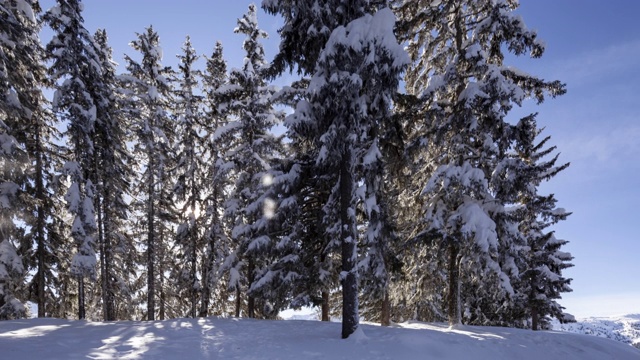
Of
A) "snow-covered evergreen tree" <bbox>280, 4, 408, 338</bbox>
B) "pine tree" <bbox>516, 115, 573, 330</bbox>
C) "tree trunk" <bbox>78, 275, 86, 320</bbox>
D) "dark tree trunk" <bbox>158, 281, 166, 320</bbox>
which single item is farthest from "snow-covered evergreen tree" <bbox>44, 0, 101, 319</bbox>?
"pine tree" <bbox>516, 115, 573, 330</bbox>

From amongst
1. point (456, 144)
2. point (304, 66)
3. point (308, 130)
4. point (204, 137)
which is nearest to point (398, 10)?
point (304, 66)

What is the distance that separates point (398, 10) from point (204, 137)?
13824 millimetres

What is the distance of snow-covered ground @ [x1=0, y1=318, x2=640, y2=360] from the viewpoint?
9156 mm

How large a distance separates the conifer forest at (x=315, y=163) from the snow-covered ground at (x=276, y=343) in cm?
146

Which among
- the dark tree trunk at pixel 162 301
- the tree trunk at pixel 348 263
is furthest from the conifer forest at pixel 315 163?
the dark tree trunk at pixel 162 301

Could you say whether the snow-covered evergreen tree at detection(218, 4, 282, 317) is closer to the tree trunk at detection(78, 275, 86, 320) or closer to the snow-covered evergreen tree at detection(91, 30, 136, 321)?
the snow-covered evergreen tree at detection(91, 30, 136, 321)

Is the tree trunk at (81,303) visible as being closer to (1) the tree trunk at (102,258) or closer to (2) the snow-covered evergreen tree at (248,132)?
(1) the tree trunk at (102,258)

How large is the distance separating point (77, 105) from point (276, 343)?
14101 mm

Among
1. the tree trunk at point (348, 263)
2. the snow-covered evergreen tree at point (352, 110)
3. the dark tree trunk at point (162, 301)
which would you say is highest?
the snow-covered evergreen tree at point (352, 110)

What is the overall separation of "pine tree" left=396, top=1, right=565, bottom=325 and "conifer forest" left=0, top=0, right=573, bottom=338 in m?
0.07

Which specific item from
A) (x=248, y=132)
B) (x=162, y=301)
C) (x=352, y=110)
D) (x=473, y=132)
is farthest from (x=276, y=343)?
(x=162, y=301)

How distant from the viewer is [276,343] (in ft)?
34.4

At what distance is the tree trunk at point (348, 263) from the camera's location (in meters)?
11.1

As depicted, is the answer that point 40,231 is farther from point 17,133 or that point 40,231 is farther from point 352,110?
point 352,110
